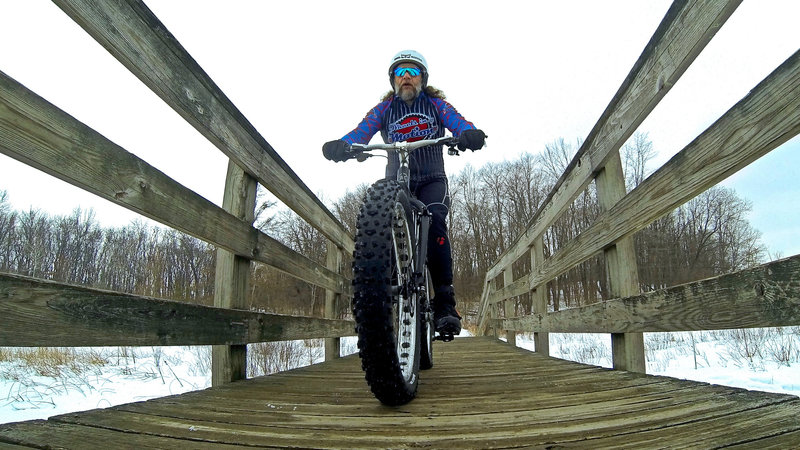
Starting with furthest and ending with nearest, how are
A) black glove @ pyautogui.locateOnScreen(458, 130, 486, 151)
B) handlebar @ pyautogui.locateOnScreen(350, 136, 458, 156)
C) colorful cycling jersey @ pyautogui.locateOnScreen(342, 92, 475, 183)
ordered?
colorful cycling jersey @ pyautogui.locateOnScreen(342, 92, 475, 183) < black glove @ pyautogui.locateOnScreen(458, 130, 486, 151) < handlebar @ pyautogui.locateOnScreen(350, 136, 458, 156)

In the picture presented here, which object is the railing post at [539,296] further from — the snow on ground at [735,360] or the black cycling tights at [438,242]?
the black cycling tights at [438,242]

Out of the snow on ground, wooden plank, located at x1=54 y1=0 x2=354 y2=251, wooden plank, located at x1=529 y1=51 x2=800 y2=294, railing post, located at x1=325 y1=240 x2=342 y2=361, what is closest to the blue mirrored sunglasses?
wooden plank, located at x1=54 y1=0 x2=354 y2=251

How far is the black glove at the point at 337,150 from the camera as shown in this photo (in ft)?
7.06

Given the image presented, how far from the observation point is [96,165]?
131 centimetres

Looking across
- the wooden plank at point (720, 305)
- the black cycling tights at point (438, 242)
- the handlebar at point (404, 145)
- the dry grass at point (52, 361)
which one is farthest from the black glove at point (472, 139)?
the dry grass at point (52, 361)

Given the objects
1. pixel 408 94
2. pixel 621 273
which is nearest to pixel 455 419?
pixel 621 273

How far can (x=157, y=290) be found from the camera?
741 cm

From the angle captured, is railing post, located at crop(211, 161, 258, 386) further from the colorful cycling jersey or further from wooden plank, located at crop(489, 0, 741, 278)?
wooden plank, located at crop(489, 0, 741, 278)

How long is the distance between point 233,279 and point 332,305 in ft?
6.18

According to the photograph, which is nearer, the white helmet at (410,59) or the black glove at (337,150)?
the black glove at (337,150)

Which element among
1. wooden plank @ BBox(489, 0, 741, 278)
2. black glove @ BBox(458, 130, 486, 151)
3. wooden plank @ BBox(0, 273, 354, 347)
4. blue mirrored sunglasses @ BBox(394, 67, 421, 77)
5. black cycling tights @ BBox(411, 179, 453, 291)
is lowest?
wooden plank @ BBox(0, 273, 354, 347)

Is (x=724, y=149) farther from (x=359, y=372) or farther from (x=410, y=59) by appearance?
(x=359, y=372)

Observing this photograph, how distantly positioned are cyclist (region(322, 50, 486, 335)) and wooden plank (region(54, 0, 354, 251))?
Result: 552 mm

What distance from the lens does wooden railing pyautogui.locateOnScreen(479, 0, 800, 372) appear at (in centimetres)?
113
